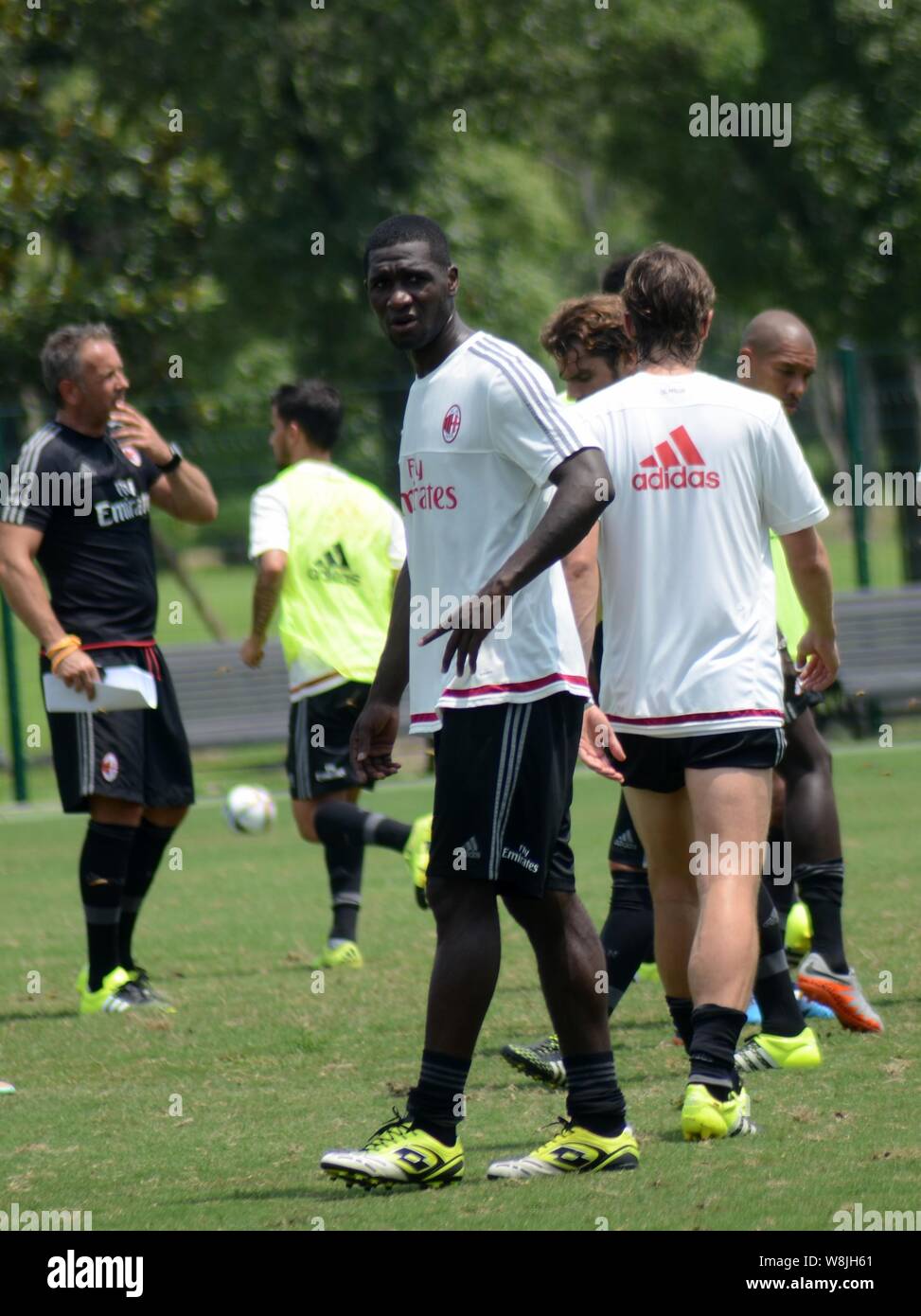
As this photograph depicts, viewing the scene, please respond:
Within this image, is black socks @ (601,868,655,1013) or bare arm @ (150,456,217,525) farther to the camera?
bare arm @ (150,456,217,525)

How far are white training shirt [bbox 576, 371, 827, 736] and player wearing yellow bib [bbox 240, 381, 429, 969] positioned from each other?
3316 millimetres

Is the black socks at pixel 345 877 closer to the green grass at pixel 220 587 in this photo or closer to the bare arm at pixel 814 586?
the bare arm at pixel 814 586

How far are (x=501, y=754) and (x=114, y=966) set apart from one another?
3.40 m

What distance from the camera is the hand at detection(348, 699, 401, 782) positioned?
189 inches

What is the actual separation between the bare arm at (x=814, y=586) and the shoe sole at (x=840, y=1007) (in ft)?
4.19

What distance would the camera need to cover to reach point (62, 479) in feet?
24.1

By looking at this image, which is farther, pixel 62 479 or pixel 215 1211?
pixel 62 479

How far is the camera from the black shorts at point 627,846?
6371 mm

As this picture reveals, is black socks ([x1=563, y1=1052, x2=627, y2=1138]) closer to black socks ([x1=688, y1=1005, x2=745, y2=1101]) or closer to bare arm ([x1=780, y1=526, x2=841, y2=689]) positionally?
black socks ([x1=688, y1=1005, x2=745, y2=1101])

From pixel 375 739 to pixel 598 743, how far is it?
566 mm

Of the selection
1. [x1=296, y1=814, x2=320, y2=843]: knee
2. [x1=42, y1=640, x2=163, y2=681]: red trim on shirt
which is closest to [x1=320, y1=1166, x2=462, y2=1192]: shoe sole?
[x1=42, y1=640, x2=163, y2=681]: red trim on shirt

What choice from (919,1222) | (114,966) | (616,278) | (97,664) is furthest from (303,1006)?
(919,1222)

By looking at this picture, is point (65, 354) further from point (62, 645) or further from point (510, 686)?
point (510, 686)
